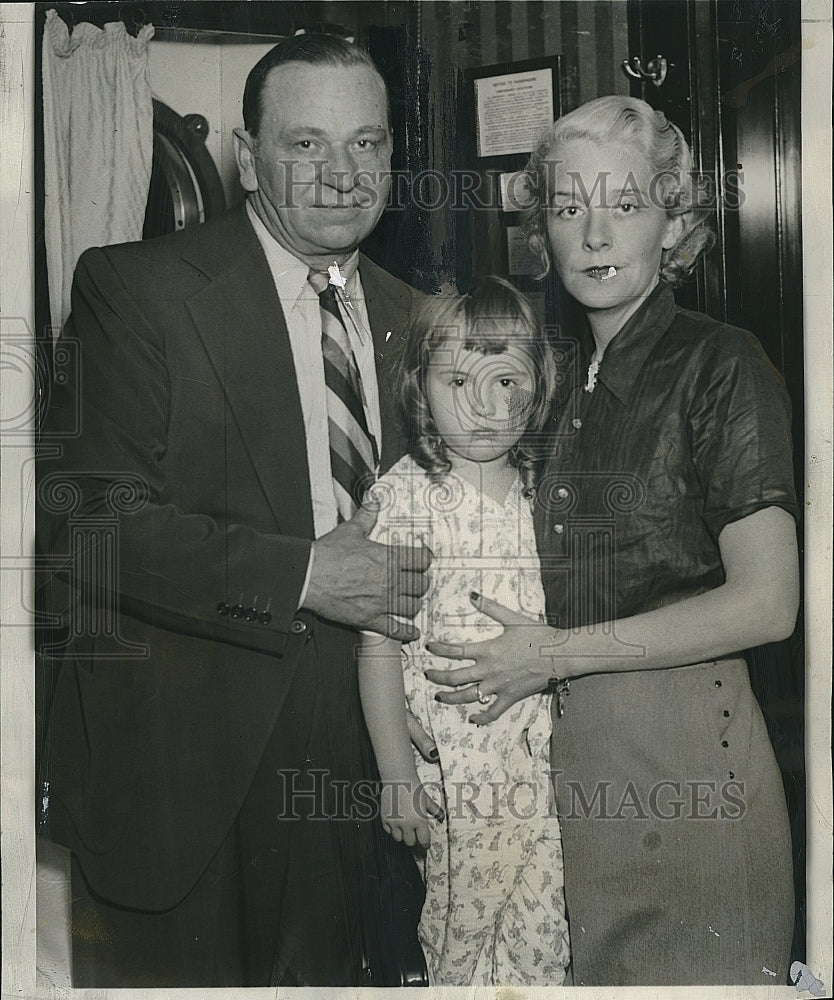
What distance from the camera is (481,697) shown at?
73.6 inches

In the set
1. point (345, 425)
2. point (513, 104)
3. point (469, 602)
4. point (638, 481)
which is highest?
point (513, 104)

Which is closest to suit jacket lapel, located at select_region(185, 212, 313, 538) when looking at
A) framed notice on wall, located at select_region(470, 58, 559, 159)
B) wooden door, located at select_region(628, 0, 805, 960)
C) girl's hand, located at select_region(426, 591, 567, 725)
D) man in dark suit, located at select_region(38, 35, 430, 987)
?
man in dark suit, located at select_region(38, 35, 430, 987)

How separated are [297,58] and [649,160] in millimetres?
681

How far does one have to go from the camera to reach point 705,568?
73.4 inches

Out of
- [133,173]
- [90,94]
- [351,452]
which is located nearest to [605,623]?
[351,452]

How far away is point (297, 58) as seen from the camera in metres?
1.87

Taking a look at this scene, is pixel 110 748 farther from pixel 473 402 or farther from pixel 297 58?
pixel 297 58

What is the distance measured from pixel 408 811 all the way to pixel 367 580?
441 mm

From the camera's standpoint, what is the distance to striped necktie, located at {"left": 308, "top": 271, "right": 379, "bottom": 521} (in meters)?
1.86

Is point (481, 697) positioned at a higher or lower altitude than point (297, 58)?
lower

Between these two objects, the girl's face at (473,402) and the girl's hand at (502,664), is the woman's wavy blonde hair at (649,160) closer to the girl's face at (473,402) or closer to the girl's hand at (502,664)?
the girl's face at (473,402)

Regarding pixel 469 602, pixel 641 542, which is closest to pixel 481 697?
pixel 469 602

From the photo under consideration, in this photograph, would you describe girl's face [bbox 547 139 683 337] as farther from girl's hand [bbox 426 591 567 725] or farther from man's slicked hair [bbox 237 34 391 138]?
girl's hand [bbox 426 591 567 725]

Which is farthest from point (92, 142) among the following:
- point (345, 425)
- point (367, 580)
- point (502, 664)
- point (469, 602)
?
point (502, 664)
